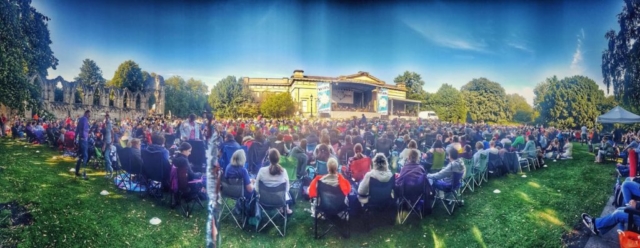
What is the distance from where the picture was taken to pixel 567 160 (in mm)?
8578

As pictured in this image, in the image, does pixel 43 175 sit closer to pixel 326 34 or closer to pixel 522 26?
pixel 326 34

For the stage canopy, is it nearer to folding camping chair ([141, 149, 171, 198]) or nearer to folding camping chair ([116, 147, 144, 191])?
folding camping chair ([141, 149, 171, 198])

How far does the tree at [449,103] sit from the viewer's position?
466 cm

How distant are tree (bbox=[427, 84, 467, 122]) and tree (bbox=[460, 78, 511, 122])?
0.20m

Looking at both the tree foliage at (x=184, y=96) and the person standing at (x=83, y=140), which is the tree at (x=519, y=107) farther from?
the person standing at (x=83, y=140)

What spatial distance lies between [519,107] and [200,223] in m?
4.74

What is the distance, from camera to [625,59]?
3.46m

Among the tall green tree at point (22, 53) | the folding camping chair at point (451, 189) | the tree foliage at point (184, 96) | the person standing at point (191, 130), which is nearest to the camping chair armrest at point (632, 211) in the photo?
the folding camping chair at point (451, 189)

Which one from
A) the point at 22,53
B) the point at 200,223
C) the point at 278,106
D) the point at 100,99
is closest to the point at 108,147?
the point at 22,53

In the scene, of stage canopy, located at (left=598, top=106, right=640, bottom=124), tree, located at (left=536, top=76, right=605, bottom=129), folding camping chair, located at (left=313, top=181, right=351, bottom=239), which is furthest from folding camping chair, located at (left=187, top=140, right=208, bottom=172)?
stage canopy, located at (left=598, top=106, right=640, bottom=124)

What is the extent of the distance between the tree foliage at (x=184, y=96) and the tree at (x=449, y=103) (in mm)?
3576

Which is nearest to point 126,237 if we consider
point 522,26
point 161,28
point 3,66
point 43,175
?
point 43,175

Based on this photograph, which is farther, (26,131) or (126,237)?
(26,131)

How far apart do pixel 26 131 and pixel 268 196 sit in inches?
194
